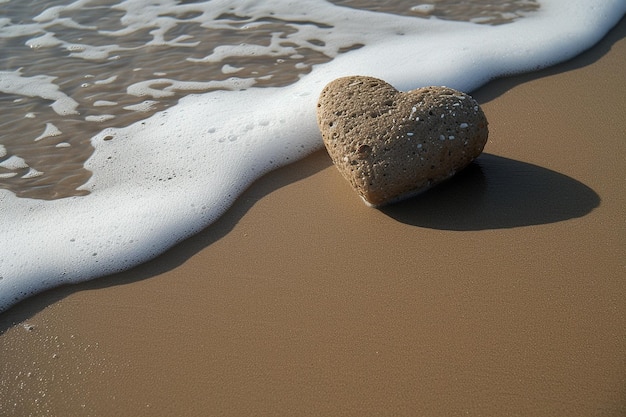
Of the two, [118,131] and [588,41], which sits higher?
[588,41]

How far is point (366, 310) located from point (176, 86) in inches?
84.8

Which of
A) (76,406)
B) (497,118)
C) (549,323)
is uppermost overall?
(497,118)

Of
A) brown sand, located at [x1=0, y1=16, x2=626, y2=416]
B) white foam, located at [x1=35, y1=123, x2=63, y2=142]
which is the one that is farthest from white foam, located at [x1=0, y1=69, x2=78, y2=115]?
brown sand, located at [x1=0, y1=16, x2=626, y2=416]

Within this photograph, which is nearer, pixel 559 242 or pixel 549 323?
pixel 549 323

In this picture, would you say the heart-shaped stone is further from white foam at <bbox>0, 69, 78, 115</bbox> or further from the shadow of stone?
white foam at <bbox>0, 69, 78, 115</bbox>

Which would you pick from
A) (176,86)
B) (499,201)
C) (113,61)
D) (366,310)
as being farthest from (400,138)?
(113,61)

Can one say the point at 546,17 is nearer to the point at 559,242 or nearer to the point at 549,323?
the point at 559,242

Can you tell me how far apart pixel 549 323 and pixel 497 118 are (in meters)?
1.36

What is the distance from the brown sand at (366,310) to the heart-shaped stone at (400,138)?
4.4 inches

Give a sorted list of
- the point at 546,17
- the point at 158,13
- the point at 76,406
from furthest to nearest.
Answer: the point at 158,13
the point at 546,17
the point at 76,406

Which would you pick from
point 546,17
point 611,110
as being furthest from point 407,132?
point 546,17

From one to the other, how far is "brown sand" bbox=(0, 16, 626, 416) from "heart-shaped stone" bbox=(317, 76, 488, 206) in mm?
112

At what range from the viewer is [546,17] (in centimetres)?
423

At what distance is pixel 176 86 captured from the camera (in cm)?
381
